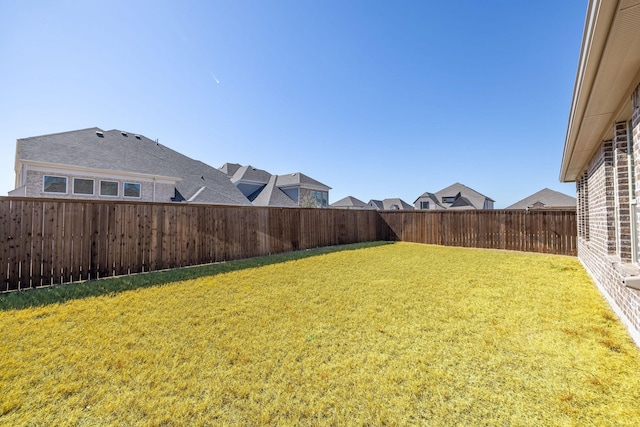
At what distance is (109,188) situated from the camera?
13359 millimetres

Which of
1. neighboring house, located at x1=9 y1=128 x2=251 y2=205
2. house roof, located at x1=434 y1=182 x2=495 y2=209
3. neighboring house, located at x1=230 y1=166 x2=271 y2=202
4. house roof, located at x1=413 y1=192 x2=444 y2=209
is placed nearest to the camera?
neighboring house, located at x1=9 y1=128 x2=251 y2=205

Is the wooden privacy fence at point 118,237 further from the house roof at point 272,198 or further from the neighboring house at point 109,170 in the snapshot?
the house roof at point 272,198

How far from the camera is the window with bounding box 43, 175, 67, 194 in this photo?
11.8 metres

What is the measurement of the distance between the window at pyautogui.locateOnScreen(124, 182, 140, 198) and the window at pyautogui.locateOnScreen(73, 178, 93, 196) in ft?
4.68

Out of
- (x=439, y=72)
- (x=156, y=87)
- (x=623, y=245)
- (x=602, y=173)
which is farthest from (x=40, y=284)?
(x=439, y=72)

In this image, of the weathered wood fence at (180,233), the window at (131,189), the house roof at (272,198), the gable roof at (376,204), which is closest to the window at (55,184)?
the window at (131,189)

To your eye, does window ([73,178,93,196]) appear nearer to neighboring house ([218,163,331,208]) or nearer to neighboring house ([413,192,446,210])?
neighboring house ([218,163,331,208])

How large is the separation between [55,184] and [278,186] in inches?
635

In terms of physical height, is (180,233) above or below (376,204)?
below

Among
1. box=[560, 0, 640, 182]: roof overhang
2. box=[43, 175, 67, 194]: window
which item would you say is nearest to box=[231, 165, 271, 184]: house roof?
box=[43, 175, 67, 194]: window

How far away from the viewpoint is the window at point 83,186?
12453 millimetres

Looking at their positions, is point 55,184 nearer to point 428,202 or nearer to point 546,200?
point 428,202

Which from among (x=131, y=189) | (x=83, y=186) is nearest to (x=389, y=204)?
(x=131, y=189)

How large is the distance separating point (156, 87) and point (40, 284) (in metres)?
8.44
